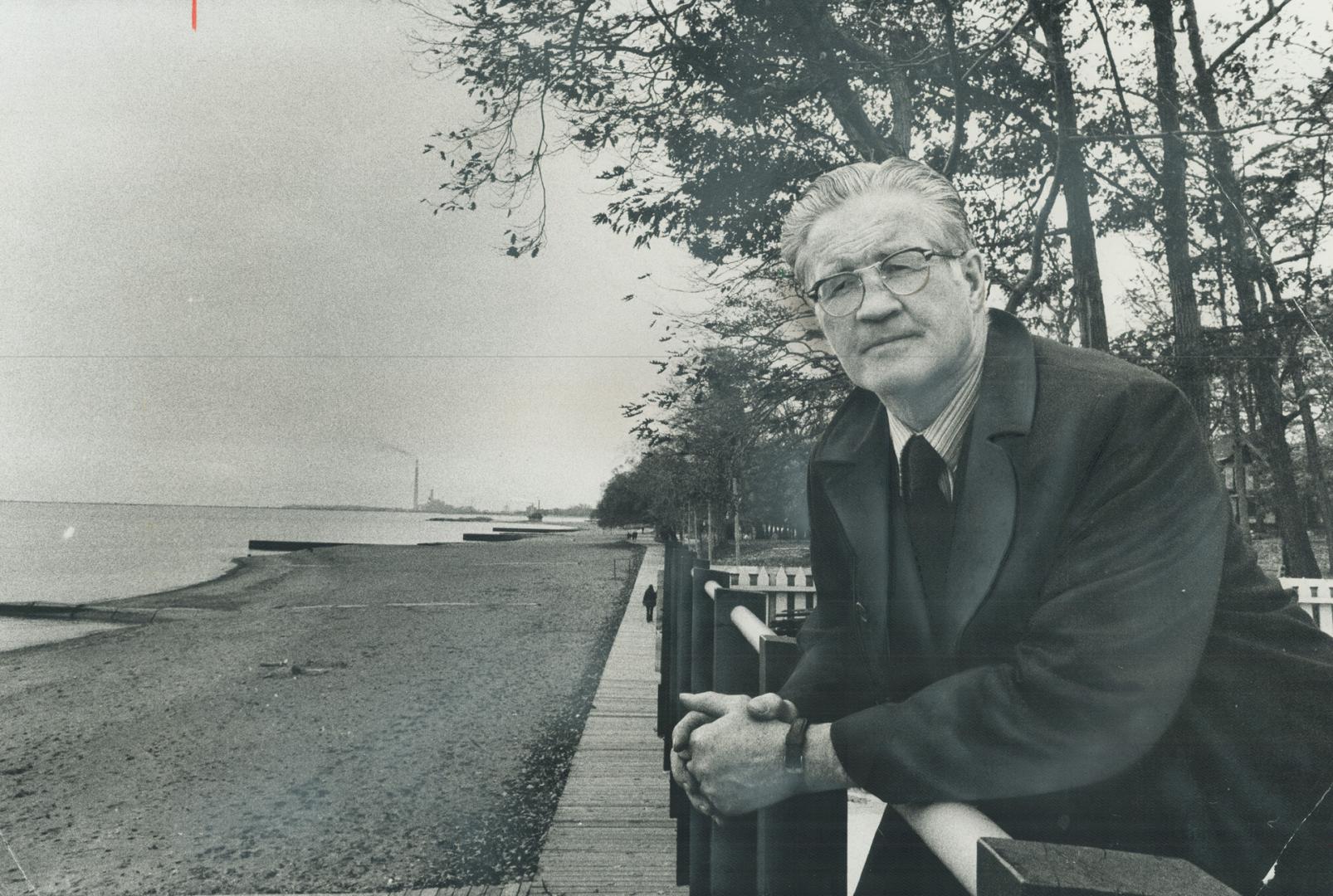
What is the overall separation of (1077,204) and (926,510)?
5.53 meters

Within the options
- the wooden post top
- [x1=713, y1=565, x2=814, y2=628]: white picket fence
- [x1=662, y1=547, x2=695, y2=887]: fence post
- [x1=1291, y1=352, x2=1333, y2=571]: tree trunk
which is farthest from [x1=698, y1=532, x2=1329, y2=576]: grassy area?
the wooden post top

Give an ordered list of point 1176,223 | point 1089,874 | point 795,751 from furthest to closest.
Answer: point 1176,223, point 795,751, point 1089,874

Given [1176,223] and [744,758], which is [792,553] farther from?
[744,758]

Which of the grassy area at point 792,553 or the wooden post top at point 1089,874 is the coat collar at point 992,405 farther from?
the grassy area at point 792,553

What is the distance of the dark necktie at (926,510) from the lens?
1.13m

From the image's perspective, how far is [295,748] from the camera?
17.1ft

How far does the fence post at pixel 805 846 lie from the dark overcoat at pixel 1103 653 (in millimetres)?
116

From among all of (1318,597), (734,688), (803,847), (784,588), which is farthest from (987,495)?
(1318,597)

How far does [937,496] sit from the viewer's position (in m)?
1.17

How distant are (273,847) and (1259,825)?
3835 millimetres

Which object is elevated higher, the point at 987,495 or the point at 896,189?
the point at 896,189

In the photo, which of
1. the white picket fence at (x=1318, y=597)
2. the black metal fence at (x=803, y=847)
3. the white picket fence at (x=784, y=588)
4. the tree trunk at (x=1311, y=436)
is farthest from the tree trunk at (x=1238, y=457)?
the black metal fence at (x=803, y=847)

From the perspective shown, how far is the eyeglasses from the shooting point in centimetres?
116

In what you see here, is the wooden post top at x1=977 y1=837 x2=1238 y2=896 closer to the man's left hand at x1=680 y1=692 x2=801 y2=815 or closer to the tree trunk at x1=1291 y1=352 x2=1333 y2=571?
the man's left hand at x1=680 y1=692 x2=801 y2=815
